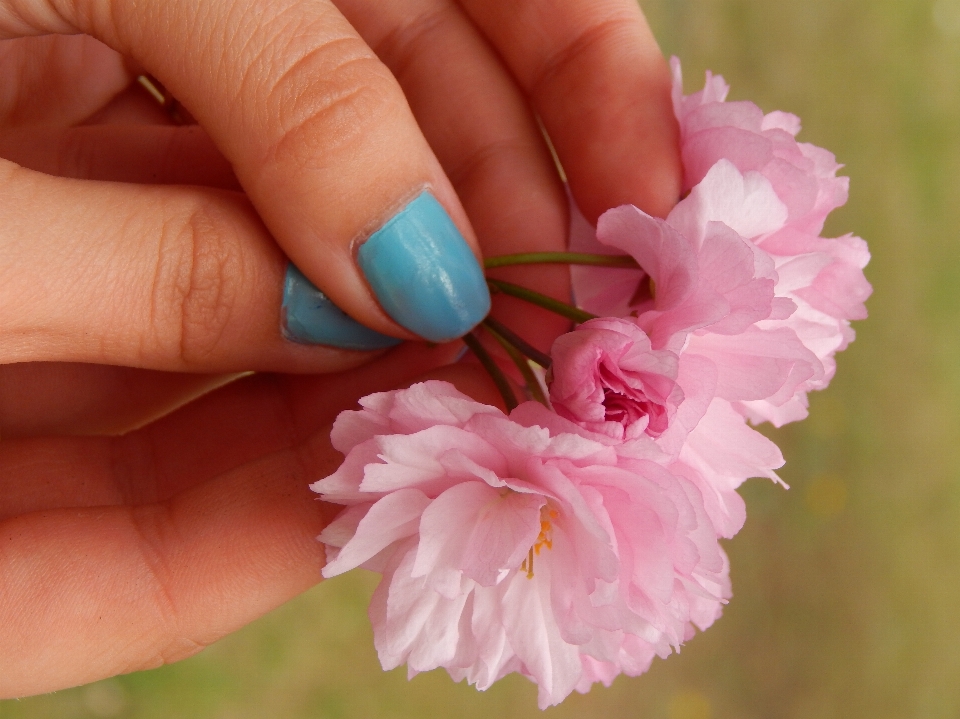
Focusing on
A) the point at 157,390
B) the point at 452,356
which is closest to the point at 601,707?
Result: the point at 452,356

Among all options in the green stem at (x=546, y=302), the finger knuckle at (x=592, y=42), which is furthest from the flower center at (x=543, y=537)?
the finger knuckle at (x=592, y=42)

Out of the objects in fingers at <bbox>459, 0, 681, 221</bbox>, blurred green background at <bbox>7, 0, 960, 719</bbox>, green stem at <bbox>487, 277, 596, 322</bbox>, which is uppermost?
fingers at <bbox>459, 0, 681, 221</bbox>

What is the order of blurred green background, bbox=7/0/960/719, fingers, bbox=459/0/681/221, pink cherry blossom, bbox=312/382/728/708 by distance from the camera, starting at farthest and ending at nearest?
1. blurred green background, bbox=7/0/960/719
2. fingers, bbox=459/0/681/221
3. pink cherry blossom, bbox=312/382/728/708

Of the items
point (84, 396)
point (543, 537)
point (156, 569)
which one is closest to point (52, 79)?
point (84, 396)

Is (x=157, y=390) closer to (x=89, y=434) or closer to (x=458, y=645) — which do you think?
(x=89, y=434)

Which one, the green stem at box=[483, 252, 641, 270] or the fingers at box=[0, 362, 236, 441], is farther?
the fingers at box=[0, 362, 236, 441]

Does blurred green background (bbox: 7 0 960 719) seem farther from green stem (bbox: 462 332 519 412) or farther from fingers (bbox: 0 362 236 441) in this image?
green stem (bbox: 462 332 519 412)

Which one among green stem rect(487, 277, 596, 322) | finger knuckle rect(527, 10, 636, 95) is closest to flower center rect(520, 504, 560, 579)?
green stem rect(487, 277, 596, 322)

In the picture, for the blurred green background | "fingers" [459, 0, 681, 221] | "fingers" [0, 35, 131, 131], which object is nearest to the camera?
"fingers" [459, 0, 681, 221]
